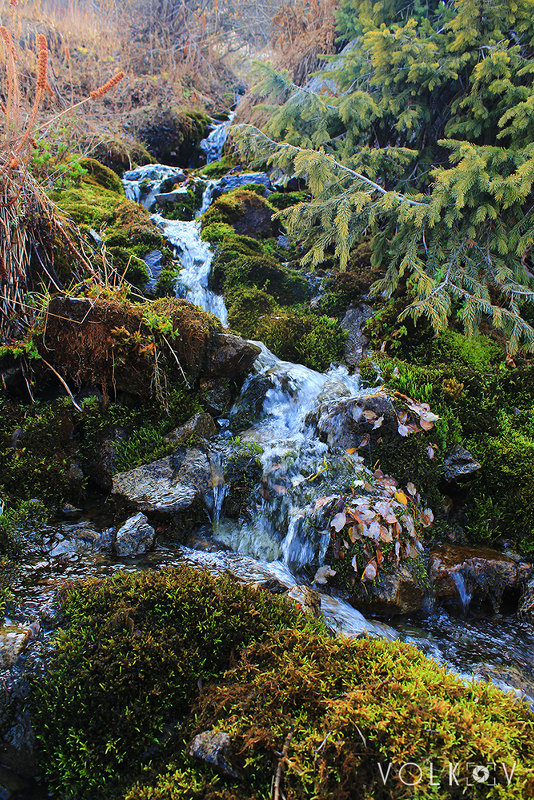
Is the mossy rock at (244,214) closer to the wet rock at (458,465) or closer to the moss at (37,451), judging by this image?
the moss at (37,451)

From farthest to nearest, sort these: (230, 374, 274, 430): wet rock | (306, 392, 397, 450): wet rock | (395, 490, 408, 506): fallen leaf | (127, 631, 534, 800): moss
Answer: (230, 374, 274, 430): wet rock, (306, 392, 397, 450): wet rock, (395, 490, 408, 506): fallen leaf, (127, 631, 534, 800): moss

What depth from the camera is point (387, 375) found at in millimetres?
5629

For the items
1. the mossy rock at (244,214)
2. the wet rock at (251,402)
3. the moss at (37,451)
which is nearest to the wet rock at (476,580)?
the wet rock at (251,402)

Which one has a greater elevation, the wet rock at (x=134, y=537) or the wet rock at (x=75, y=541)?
the wet rock at (x=134, y=537)

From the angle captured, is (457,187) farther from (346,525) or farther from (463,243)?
(346,525)

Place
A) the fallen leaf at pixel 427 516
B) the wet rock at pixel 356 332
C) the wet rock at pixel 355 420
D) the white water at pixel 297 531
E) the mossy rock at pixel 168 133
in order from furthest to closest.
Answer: the mossy rock at pixel 168 133, the wet rock at pixel 356 332, the wet rock at pixel 355 420, the fallen leaf at pixel 427 516, the white water at pixel 297 531

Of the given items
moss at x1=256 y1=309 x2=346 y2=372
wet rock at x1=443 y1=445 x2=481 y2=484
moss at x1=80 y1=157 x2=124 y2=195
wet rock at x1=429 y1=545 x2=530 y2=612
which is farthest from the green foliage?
moss at x1=80 y1=157 x2=124 y2=195

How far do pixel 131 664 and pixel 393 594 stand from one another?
2.29m

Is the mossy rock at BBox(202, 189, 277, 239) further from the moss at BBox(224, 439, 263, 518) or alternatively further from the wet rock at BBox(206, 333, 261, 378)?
the moss at BBox(224, 439, 263, 518)

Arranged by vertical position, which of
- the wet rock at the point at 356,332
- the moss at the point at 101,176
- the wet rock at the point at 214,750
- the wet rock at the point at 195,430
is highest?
the moss at the point at 101,176

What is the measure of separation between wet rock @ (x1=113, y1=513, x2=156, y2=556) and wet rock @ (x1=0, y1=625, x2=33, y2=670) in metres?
1.10

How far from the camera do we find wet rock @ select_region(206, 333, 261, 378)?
18.1ft

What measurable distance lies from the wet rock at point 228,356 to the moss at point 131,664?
3.14 metres

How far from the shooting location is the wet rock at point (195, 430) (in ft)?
15.6
